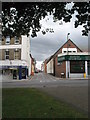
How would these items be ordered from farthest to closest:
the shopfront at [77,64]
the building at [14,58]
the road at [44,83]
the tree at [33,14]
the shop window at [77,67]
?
the shop window at [77,67], the shopfront at [77,64], the building at [14,58], the road at [44,83], the tree at [33,14]

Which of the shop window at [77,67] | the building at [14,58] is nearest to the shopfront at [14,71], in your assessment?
the building at [14,58]

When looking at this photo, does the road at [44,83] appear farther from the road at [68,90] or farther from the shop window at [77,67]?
the shop window at [77,67]

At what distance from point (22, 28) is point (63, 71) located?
28115 mm

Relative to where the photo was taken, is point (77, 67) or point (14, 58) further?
point (77, 67)

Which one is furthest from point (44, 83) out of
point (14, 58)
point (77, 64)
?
point (77, 64)

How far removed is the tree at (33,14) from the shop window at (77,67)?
2677cm

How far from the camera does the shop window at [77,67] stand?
122 feet

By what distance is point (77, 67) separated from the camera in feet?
122

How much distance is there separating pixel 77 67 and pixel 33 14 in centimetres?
2862

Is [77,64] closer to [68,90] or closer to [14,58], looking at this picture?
[14,58]

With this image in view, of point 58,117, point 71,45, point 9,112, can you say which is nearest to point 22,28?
point 9,112

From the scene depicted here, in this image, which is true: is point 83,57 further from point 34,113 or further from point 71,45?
point 34,113

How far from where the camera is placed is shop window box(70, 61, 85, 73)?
3706cm

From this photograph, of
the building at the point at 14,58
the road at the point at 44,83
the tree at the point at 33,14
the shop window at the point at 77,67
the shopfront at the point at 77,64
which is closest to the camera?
the tree at the point at 33,14
